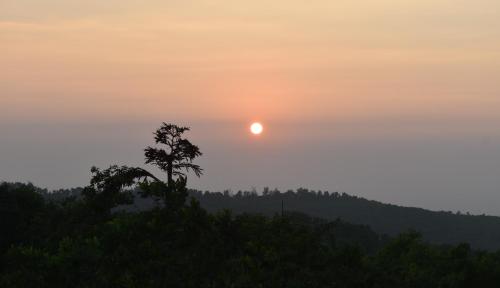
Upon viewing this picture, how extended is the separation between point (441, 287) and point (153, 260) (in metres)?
26.7

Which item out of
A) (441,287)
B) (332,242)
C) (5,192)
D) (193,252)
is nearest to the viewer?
(193,252)

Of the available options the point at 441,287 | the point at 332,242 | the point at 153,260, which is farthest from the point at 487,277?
the point at 153,260

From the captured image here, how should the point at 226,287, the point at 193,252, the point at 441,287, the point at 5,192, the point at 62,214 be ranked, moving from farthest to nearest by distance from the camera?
the point at 441,287
the point at 5,192
the point at 62,214
the point at 193,252
the point at 226,287

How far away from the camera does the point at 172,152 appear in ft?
135

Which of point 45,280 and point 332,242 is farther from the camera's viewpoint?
point 332,242

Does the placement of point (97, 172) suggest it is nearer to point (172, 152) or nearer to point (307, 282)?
point (172, 152)

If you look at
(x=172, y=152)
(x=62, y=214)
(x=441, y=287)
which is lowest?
(x=441, y=287)

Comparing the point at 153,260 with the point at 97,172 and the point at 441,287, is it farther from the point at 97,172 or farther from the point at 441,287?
the point at 441,287

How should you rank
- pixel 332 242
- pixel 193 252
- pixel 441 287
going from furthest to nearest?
pixel 441 287
pixel 332 242
pixel 193 252

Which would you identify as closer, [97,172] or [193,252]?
[193,252]

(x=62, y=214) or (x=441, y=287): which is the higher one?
(x=62, y=214)

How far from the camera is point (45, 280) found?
3519 cm

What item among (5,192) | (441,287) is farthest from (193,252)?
(441,287)

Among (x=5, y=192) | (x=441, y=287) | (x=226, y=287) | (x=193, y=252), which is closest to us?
(x=226, y=287)
